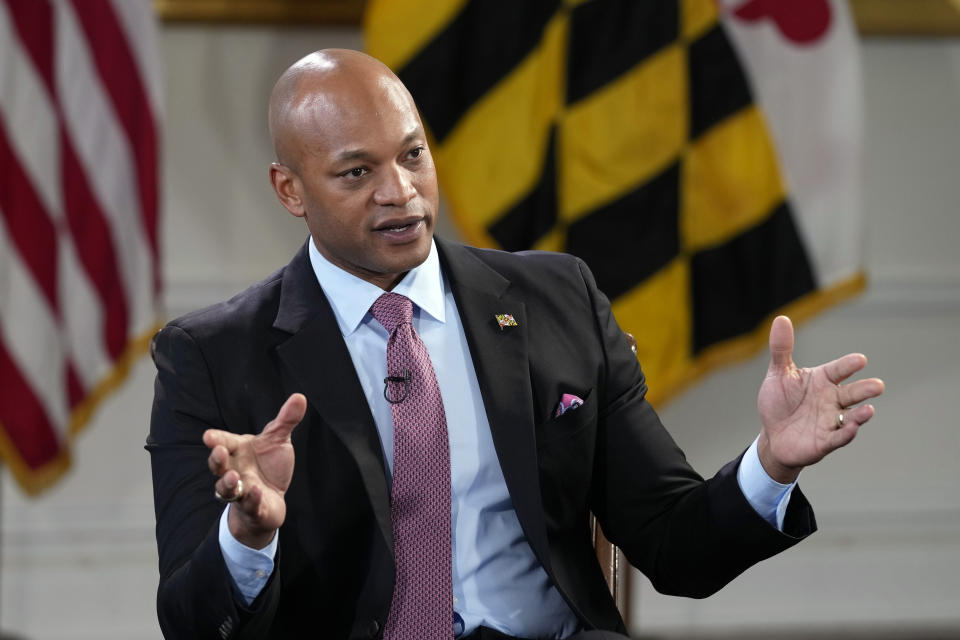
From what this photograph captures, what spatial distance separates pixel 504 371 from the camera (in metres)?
1.66

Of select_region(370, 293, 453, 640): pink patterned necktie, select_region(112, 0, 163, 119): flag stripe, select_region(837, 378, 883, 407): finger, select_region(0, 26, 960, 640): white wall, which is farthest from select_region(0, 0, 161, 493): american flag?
select_region(837, 378, 883, 407): finger

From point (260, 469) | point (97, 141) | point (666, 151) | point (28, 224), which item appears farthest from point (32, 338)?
point (260, 469)

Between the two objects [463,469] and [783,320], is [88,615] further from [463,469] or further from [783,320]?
[783,320]

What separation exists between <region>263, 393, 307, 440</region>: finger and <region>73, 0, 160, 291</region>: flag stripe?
81.3 inches

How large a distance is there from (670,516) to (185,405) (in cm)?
67

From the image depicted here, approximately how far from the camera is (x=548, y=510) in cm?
165

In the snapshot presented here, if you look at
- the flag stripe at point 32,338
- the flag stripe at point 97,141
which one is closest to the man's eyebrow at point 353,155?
the flag stripe at point 97,141

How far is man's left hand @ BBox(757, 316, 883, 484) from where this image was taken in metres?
1.45

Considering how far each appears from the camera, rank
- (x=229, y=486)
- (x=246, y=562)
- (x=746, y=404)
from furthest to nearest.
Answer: (x=746, y=404)
(x=246, y=562)
(x=229, y=486)

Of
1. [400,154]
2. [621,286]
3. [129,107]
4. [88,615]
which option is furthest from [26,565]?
[400,154]

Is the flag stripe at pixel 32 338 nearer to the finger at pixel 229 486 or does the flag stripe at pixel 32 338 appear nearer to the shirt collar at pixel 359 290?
the shirt collar at pixel 359 290

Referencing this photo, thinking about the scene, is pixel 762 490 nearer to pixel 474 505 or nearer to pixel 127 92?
pixel 474 505

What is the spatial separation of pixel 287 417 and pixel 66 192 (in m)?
2.17

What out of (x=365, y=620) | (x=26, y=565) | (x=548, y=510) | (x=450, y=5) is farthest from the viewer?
(x=26, y=565)
